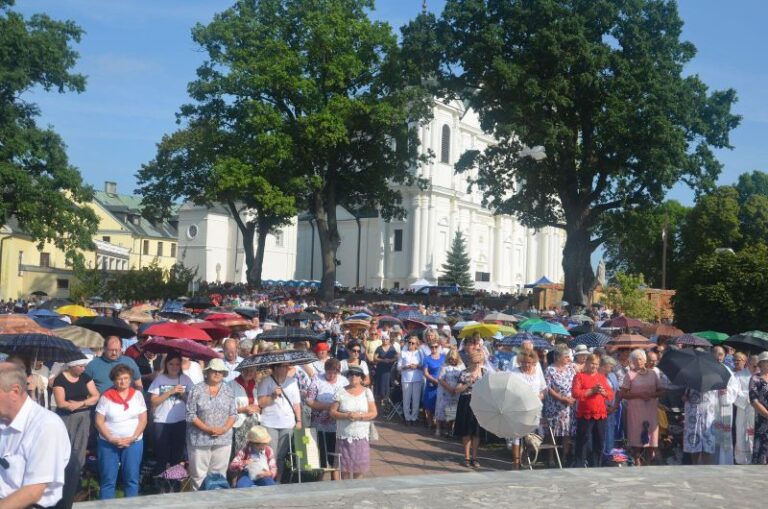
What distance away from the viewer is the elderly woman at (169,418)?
33.9 feet

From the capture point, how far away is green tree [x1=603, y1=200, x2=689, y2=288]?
37.6 m

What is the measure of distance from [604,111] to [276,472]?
2830 cm

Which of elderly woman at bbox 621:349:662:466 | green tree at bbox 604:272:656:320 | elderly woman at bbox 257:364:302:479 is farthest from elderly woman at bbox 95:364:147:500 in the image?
green tree at bbox 604:272:656:320

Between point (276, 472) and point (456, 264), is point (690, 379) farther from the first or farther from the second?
point (456, 264)

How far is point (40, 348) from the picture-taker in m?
→ 9.88

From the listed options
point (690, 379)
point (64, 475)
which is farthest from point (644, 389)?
point (64, 475)

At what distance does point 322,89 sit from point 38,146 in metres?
12.5

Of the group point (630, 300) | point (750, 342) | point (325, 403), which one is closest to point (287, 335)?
point (325, 403)

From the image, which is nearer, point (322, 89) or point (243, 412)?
point (243, 412)

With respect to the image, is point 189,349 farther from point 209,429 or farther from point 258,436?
point 258,436

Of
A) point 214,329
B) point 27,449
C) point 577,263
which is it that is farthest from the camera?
point 577,263

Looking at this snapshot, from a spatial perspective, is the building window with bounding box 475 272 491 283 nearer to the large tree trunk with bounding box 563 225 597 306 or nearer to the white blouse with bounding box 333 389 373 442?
the large tree trunk with bounding box 563 225 597 306

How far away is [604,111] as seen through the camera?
117 feet

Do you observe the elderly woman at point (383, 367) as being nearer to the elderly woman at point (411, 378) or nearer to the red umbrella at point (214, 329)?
the elderly woman at point (411, 378)
